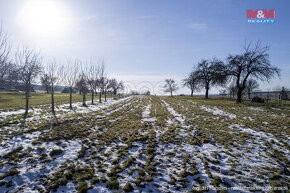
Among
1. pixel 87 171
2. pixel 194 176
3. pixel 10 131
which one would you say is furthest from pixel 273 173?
pixel 10 131

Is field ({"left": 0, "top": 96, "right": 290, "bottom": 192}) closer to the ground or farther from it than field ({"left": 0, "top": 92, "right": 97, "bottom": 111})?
closer to the ground

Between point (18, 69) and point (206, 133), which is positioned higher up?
point (18, 69)

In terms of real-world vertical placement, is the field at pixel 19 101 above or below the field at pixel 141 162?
above

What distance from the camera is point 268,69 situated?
803 inches

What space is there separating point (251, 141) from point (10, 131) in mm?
12930

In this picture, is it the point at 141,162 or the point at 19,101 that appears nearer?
the point at 141,162

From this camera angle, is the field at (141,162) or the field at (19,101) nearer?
the field at (141,162)

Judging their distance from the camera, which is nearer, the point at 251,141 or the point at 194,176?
the point at 194,176

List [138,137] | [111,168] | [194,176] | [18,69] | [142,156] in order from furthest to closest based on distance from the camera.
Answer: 1. [18,69]
2. [138,137]
3. [142,156]
4. [111,168]
5. [194,176]

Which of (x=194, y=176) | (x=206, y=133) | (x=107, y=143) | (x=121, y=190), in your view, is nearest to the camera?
(x=121, y=190)

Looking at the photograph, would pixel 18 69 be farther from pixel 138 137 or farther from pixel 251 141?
A: pixel 251 141

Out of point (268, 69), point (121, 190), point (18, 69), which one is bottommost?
point (121, 190)

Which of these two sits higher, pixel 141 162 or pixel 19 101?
pixel 19 101

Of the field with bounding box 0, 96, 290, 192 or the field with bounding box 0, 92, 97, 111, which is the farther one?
the field with bounding box 0, 92, 97, 111
